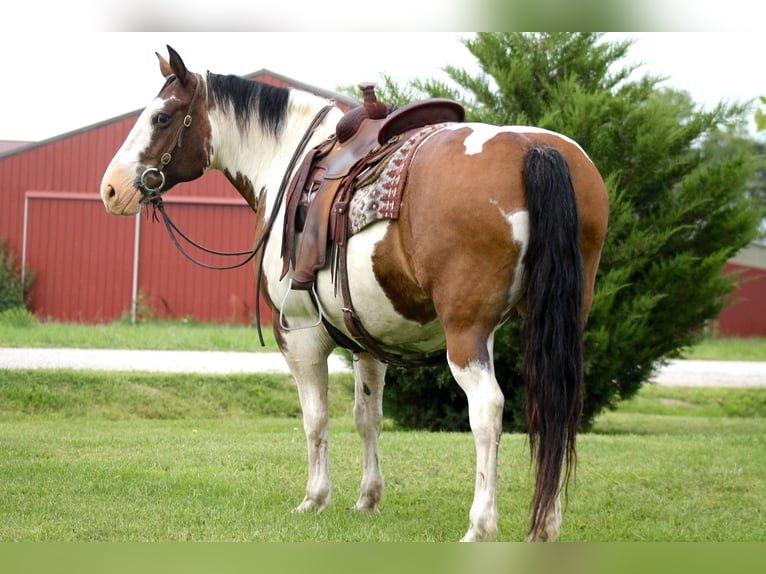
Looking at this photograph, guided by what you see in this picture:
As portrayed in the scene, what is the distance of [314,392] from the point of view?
187 inches

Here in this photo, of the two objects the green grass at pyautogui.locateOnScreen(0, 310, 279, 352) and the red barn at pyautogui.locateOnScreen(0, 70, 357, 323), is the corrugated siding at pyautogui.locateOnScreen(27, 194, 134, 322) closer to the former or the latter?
the red barn at pyautogui.locateOnScreen(0, 70, 357, 323)

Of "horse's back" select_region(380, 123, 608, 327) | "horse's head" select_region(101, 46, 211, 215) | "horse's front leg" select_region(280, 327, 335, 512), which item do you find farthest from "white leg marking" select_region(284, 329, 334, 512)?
"horse's head" select_region(101, 46, 211, 215)

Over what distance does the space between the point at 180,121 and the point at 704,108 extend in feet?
21.6

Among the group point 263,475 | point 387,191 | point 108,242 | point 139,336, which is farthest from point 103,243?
point 387,191

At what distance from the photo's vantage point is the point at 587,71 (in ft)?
32.0

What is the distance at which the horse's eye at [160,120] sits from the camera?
16.2 ft

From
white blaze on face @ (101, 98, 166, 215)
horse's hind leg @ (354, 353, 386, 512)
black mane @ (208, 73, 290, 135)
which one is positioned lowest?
horse's hind leg @ (354, 353, 386, 512)

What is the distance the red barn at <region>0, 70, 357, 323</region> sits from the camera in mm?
17781

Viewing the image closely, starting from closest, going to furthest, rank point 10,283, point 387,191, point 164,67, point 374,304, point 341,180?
point 387,191 → point 374,304 → point 341,180 → point 164,67 → point 10,283

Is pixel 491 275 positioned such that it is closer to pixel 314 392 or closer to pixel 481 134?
pixel 481 134

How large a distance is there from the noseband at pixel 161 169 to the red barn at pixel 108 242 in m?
12.8

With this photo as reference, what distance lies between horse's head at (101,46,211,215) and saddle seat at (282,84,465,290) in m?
0.77

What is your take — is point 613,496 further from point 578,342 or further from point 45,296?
point 45,296

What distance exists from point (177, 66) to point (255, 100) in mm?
492
